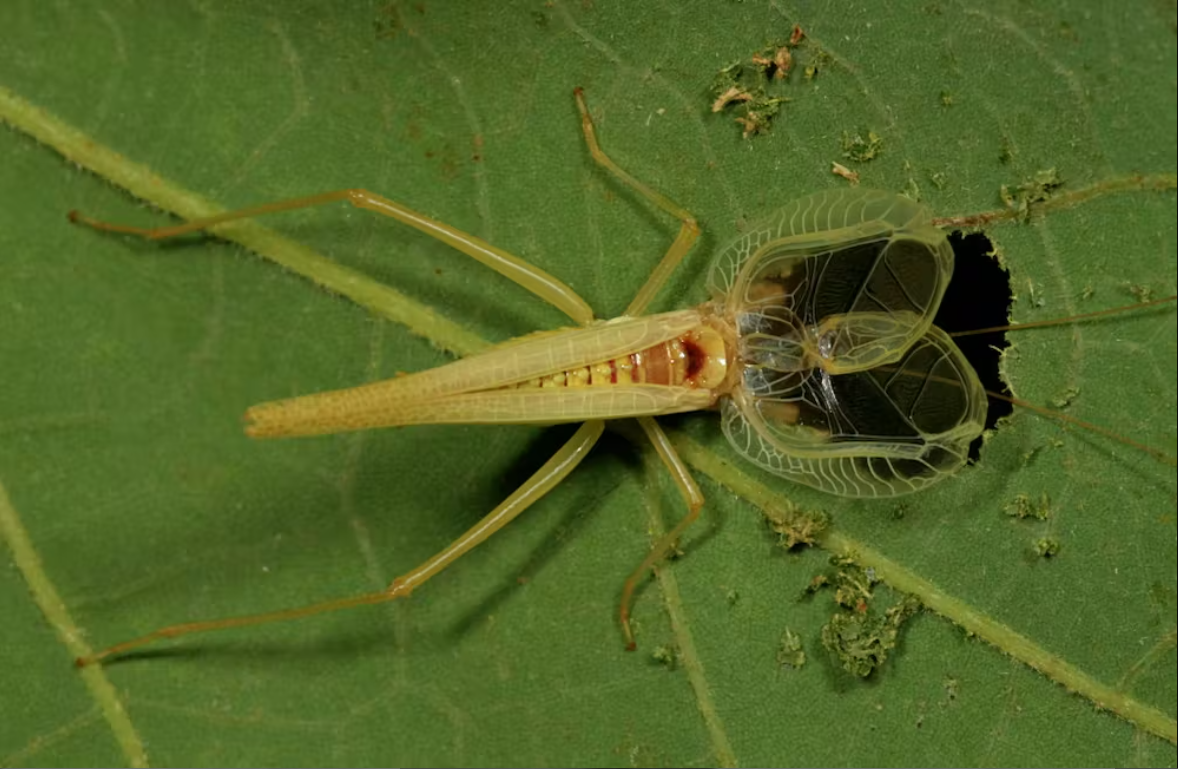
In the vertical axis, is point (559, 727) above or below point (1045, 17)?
below

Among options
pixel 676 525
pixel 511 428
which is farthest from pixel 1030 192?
pixel 511 428

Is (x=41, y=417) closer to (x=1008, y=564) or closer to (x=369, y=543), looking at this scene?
(x=369, y=543)

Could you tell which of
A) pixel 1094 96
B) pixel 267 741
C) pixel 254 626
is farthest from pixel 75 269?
pixel 1094 96

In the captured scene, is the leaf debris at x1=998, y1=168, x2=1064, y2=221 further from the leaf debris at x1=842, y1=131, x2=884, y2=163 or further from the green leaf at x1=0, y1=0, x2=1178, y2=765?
the leaf debris at x1=842, y1=131, x2=884, y2=163

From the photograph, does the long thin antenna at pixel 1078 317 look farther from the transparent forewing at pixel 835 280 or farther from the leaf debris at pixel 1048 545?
the leaf debris at pixel 1048 545

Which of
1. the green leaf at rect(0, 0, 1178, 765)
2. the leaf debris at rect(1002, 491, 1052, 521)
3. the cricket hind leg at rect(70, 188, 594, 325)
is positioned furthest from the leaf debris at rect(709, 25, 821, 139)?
the leaf debris at rect(1002, 491, 1052, 521)
